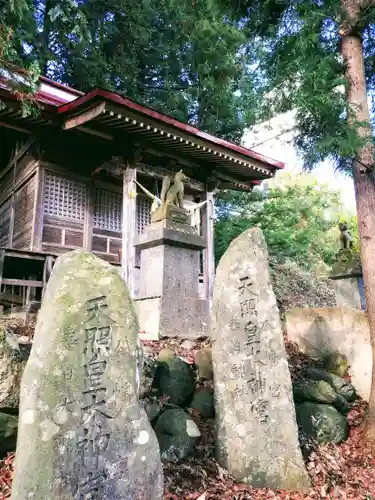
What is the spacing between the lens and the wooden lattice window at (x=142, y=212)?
11562mm

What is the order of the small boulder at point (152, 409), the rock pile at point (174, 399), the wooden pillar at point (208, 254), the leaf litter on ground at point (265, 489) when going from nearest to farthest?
the leaf litter on ground at point (265, 489) < the rock pile at point (174, 399) < the small boulder at point (152, 409) < the wooden pillar at point (208, 254)

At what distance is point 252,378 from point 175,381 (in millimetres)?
949

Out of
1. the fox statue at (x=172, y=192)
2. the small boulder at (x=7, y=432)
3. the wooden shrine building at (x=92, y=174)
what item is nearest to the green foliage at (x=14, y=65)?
the wooden shrine building at (x=92, y=174)

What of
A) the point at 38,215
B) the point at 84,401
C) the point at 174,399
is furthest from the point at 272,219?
the point at 84,401

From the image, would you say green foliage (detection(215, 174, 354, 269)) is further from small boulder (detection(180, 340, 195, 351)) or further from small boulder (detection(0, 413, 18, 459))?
small boulder (detection(0, 413, 18, 459))

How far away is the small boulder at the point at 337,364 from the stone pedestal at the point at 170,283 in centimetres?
192

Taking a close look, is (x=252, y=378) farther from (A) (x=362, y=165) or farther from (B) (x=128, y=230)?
(B) (x=128, y=230)

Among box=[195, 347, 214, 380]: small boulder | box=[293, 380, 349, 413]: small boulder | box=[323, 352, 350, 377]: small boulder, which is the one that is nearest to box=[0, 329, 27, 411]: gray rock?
box=[195, 347, 214, 380]: small boulder

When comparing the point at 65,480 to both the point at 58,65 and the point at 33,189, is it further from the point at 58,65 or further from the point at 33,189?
the point at 58,65

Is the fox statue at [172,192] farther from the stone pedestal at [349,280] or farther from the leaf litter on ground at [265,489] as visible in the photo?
the stone pedestal at [349,280]

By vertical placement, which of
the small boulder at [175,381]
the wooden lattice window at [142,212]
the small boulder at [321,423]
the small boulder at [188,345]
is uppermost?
the wooden lattice window at [142,212]

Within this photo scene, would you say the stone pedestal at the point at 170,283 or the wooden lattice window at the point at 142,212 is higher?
the wooden lattice window at the point at 142,212

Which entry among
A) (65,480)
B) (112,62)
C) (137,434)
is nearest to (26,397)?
(65,480)

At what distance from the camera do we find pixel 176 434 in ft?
13.0
